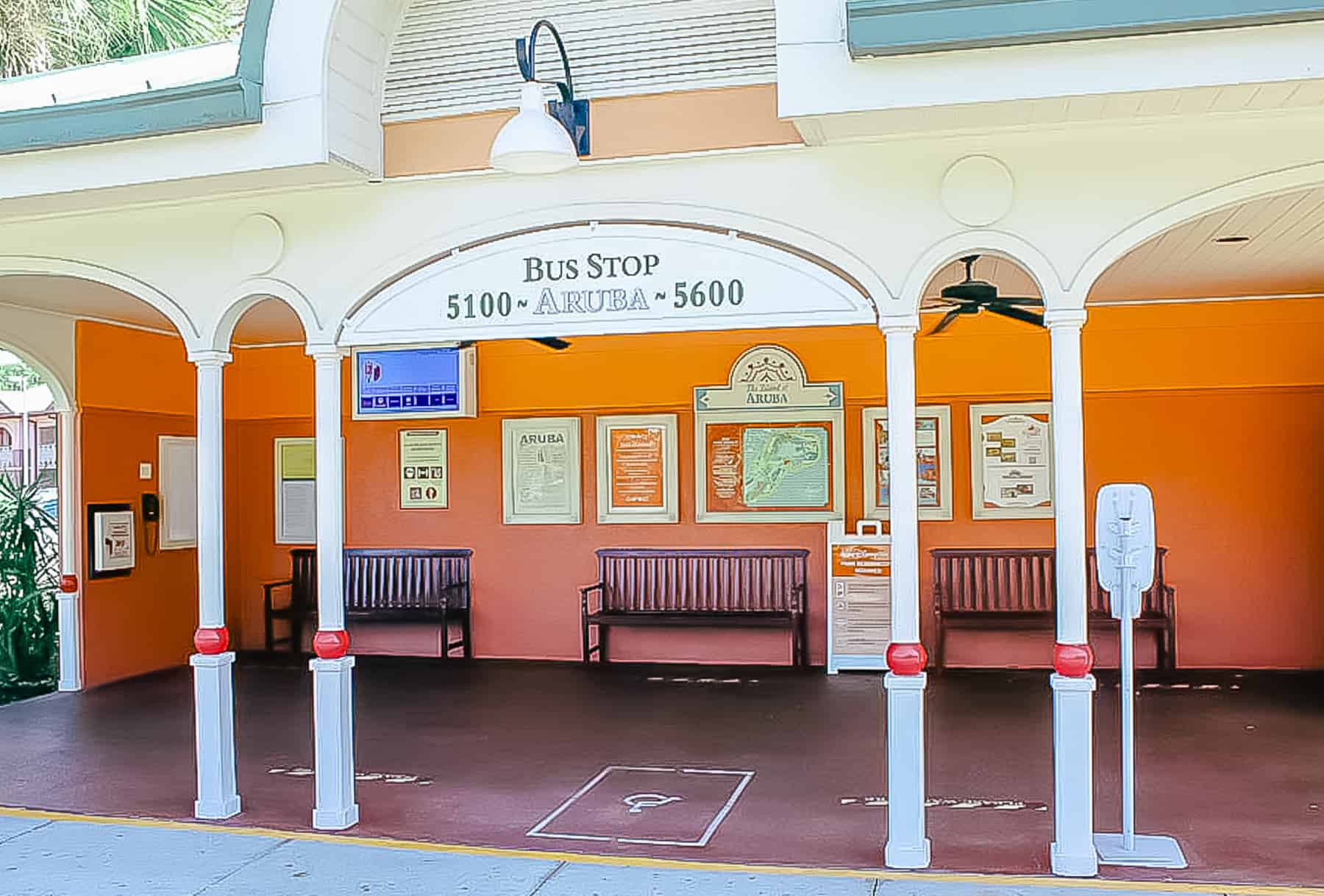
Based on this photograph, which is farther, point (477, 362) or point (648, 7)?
point (477, 362)

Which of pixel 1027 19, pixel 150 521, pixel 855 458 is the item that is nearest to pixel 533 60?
pixel 1027 19

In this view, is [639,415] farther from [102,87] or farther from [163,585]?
[102,87]

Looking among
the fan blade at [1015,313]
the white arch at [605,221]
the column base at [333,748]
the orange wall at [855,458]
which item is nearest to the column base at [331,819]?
the column base at [333,748]

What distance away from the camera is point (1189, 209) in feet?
16.0

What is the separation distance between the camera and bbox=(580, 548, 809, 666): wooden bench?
986 cm

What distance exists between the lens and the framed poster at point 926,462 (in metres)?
9.84

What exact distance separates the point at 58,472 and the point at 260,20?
203 inches

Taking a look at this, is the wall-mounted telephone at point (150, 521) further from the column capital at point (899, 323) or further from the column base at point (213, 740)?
the column capital at point (899, 323)

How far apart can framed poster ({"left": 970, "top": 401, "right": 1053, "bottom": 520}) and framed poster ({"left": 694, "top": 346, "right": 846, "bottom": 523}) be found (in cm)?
102

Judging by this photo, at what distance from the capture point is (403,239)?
18.9 ft

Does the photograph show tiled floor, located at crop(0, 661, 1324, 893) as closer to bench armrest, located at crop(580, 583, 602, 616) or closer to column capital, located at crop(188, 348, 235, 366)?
bench armrest, located at crop(580, 583, 602, 616)

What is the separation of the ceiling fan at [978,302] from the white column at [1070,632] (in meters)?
2.05

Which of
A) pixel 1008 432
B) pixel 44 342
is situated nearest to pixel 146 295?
pixel 44 342

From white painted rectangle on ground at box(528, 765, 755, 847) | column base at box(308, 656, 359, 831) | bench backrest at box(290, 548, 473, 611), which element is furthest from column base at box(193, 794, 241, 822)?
bench backrest at box(290, 548, 473, 611)
